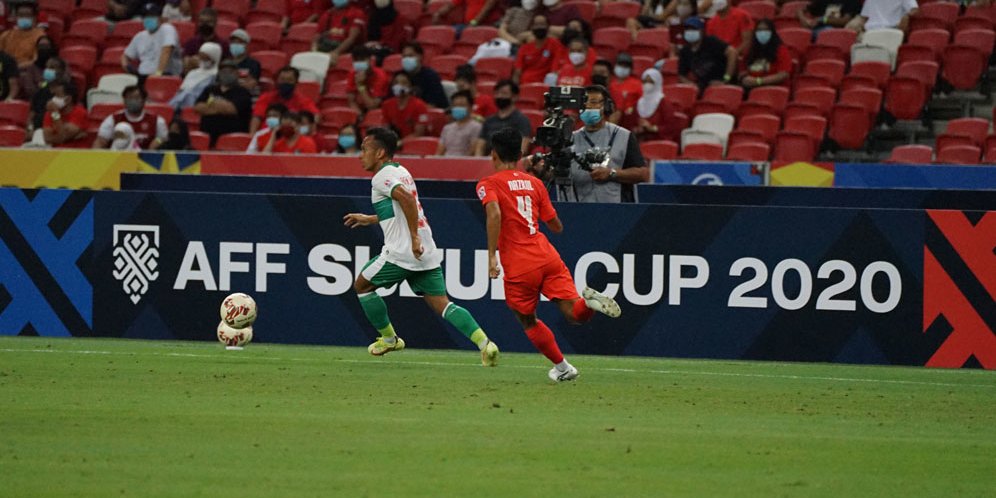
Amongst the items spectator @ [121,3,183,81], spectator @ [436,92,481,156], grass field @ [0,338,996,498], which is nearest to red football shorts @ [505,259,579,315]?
grass field @ [0,338,996,498]

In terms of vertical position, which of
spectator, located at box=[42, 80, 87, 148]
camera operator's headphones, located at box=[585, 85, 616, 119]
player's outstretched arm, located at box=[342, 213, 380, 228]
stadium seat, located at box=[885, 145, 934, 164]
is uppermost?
camera operator's headphones, located at box=[585, 85, 616, 119]

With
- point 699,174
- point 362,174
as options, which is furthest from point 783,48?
point 362,174

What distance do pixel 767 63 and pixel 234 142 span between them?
7784 mm

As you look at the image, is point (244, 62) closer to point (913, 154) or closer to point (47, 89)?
point (47, 89)

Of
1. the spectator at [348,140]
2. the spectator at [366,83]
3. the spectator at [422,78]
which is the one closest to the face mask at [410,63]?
the spectator at [422,78]

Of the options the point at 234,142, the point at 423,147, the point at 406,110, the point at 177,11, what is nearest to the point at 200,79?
the point at 234,142

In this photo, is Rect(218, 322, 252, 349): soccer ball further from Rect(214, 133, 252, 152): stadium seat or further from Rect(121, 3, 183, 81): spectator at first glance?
Rect(121, 3, 183, 81): spectator

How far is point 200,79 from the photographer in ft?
82.4

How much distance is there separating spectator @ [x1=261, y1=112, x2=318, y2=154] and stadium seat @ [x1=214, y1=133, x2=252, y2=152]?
1.21 meters

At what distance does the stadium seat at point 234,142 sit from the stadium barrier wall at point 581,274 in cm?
734

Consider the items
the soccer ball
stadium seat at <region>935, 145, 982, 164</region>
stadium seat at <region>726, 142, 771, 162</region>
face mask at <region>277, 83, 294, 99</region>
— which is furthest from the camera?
face mask at <region>277, 83, 294, 99</region>

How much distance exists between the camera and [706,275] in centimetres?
1492

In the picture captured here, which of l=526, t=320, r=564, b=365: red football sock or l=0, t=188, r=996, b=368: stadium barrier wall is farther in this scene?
l=0, t=188, r=996, b=368: stadium barrier wall

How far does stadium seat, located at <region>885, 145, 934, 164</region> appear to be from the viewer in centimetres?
2030
